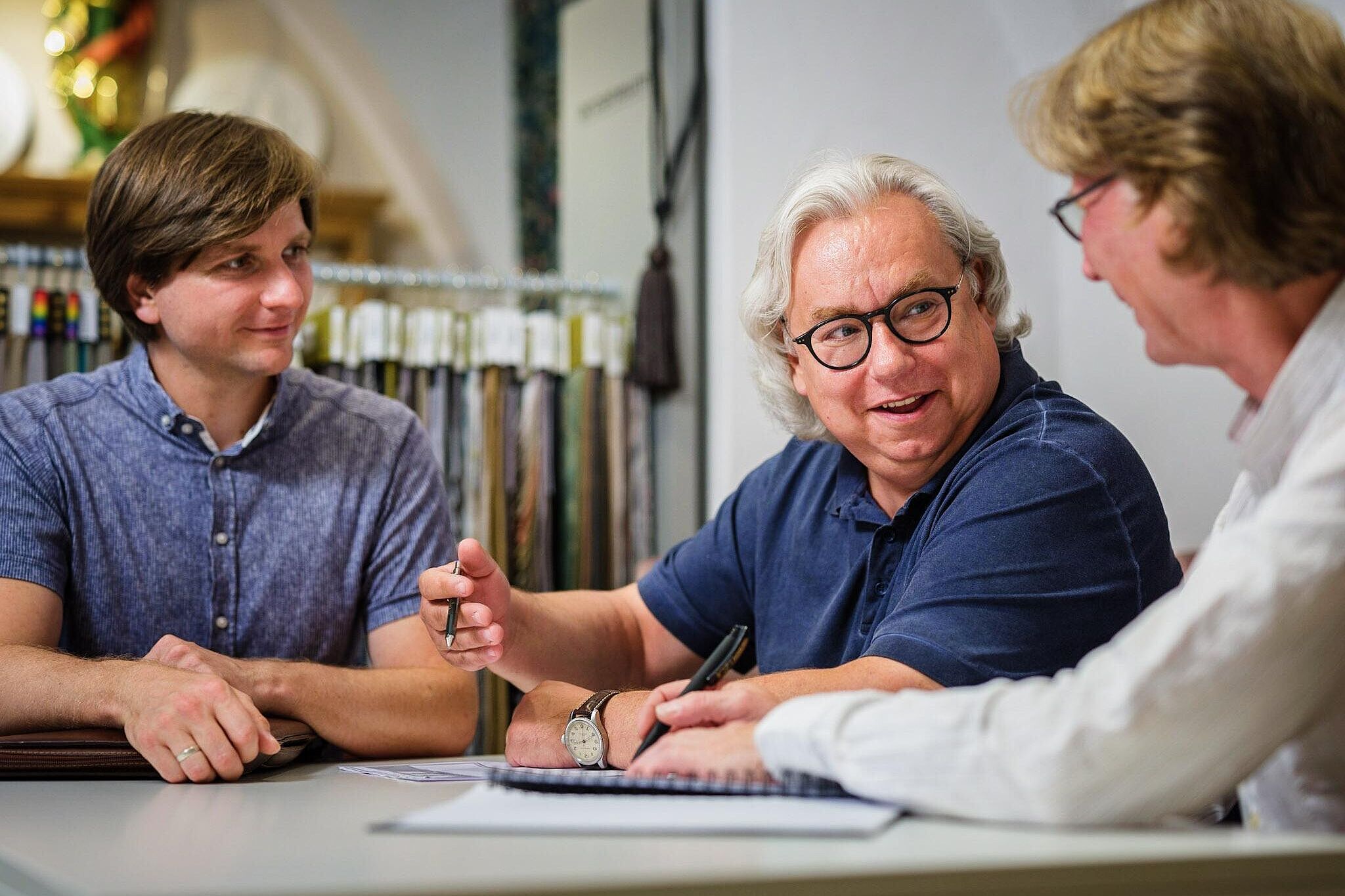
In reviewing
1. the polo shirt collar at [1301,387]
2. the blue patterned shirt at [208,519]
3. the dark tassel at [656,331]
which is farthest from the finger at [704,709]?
the dark tassel at [656,331]

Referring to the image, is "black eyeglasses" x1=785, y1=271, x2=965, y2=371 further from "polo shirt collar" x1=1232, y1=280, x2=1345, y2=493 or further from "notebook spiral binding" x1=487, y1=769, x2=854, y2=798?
"notebook spiral binding" x1=487, y1=769, x2=854, y2=798

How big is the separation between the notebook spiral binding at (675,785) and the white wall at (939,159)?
76.0 inches

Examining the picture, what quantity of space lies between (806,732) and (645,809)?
124 mm

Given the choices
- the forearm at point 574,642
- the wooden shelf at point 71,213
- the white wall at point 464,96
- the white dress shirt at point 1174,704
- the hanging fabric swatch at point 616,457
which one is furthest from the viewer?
the white wall at point 464,96

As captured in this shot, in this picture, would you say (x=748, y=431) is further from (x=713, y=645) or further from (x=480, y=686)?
(x=713, y=645)

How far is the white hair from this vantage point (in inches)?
58.2

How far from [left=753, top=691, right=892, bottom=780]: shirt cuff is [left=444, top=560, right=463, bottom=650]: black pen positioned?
615mm

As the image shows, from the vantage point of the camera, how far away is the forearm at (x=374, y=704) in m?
1.50

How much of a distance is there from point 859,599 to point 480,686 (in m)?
1.60

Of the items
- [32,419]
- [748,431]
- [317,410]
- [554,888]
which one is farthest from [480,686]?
[554,888]

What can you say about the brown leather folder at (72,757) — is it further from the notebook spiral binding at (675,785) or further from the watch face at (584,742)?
the notebook spiral binding at (675,785)

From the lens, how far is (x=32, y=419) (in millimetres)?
1760

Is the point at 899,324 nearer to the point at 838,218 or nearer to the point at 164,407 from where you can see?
the point at 838,218

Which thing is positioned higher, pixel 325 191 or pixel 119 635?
pixel 325 191
